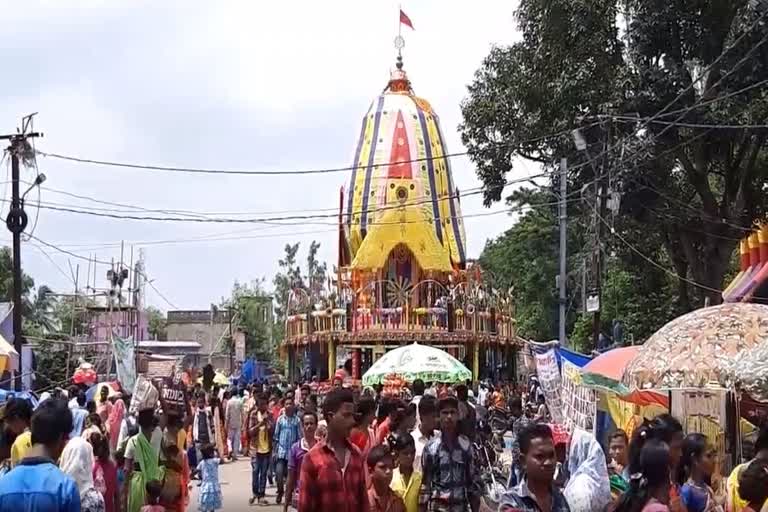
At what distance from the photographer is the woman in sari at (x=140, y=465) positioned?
8.02m

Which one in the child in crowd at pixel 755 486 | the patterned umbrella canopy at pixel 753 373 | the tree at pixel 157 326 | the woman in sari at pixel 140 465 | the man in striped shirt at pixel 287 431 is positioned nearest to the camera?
the child in crowd at pixel 755 486

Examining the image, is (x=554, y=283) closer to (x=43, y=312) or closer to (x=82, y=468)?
(x=43, y=312)

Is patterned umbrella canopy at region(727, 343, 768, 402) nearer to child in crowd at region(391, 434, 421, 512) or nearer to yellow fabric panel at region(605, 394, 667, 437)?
child in crowd at region(391, 434, 421, 512)

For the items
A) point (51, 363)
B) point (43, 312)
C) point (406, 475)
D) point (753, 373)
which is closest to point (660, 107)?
point (753, 373)

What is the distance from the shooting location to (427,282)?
3816 centimetres

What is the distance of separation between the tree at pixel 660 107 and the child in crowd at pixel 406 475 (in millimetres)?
15407

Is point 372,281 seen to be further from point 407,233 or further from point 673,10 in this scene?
point 673,10

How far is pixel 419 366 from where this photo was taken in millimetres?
18594

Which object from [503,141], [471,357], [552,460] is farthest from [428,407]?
[471,357]

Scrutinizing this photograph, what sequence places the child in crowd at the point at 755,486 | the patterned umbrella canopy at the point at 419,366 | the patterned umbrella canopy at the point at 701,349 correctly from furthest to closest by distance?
the patterned umbrella canopy at the point at 419,366, the patterned umbrella canopy at the point at 701,349, the child in crowd at the point at 755,486

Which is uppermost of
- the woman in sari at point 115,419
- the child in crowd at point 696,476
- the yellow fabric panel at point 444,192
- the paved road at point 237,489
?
the yellow fabric panel at point 444,192

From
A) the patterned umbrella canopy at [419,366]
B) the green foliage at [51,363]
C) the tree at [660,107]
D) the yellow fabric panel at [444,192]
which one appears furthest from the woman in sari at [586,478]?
the yellow fabric panel at [444,192]

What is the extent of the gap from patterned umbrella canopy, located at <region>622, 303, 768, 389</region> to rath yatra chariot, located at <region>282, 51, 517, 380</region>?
25.4 m

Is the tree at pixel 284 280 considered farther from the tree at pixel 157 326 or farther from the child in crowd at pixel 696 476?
the child in crowd at pixel 696 476
